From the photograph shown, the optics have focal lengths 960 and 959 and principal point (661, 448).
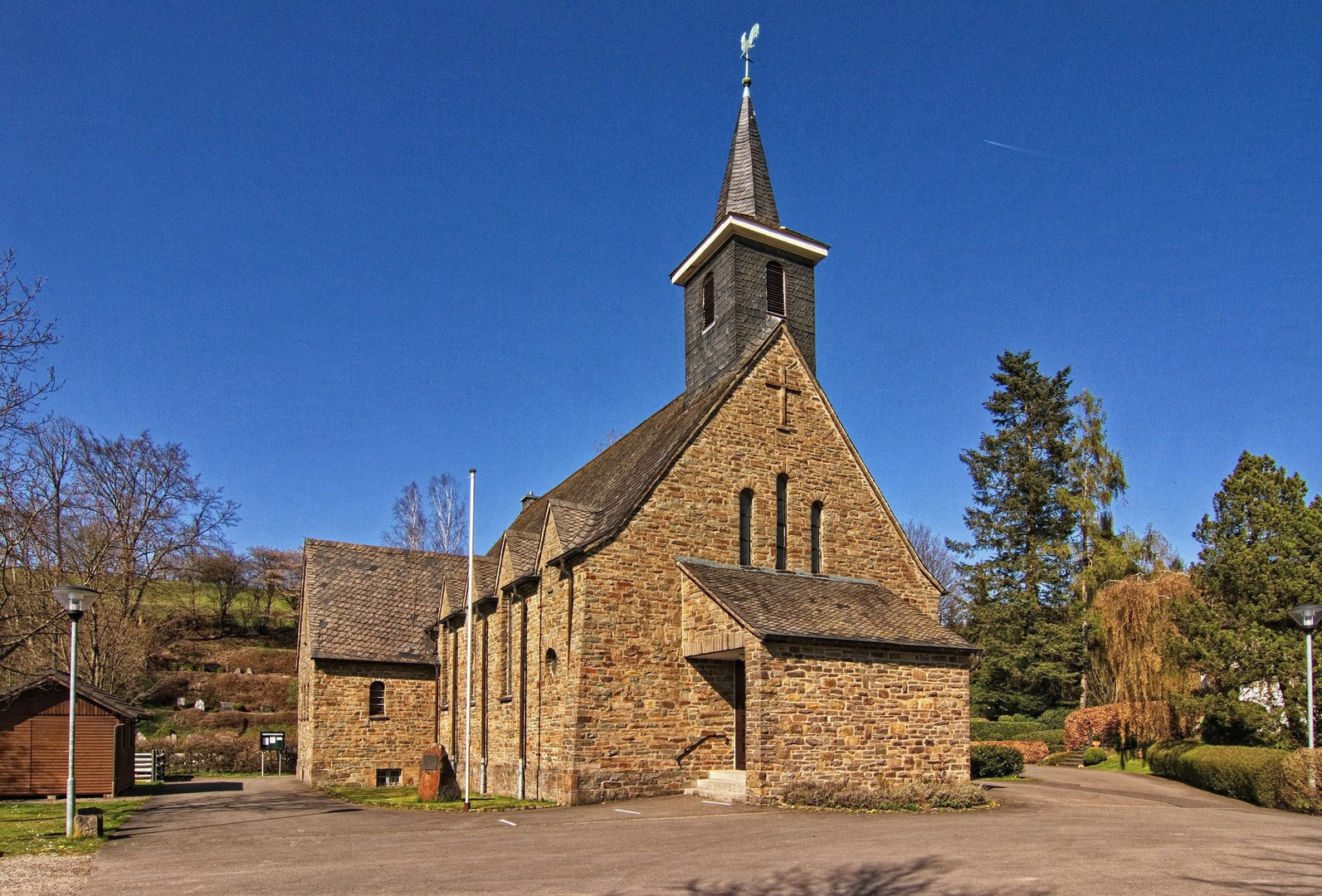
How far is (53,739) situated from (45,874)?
48.0 feet

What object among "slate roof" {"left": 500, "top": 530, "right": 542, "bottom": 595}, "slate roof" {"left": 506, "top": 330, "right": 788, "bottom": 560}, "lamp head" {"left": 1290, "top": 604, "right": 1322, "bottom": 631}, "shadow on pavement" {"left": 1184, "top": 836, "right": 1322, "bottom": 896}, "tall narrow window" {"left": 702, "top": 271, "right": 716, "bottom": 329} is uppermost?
"tall narrow window" {"left": 702, "top": 271, "right": 716, "bottom": 329}

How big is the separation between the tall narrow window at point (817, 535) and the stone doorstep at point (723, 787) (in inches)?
230

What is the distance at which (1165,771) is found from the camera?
2706cm

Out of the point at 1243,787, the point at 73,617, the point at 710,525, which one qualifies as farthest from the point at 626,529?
the point at 1243,787

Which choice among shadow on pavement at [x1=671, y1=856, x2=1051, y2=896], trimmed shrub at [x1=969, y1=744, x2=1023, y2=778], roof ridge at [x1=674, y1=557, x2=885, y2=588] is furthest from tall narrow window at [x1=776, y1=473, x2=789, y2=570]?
shadow on pavement at [x1=671, y1=856, x2=1051, y2=896]

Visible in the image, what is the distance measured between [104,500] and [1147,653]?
3930cm

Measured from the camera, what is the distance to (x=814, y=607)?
2034 centimetres

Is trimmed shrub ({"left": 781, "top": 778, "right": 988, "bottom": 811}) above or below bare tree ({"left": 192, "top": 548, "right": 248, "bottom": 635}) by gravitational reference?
below

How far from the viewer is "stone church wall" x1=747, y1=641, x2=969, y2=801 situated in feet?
59.3

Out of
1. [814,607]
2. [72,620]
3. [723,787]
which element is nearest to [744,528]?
[814,607]

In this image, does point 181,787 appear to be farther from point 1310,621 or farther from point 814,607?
point 1310,621

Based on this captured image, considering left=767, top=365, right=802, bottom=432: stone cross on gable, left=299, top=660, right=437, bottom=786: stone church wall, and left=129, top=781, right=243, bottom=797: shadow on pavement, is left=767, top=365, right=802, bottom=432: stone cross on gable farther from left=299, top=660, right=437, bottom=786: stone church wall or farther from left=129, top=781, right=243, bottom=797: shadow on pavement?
left=129, top=781, right=243, bottom=797: shadow on pavement

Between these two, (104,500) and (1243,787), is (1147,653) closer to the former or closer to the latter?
(1243,787)

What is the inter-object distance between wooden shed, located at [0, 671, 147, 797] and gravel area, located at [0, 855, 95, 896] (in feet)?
40.2
